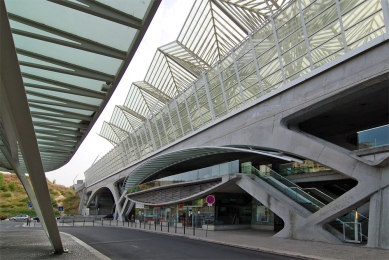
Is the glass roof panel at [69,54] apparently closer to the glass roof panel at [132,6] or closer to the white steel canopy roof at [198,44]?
the glass roof panel at [132,6]

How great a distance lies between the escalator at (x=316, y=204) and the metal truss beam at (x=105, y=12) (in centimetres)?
1608

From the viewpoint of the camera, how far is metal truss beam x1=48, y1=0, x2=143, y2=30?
5199 mm

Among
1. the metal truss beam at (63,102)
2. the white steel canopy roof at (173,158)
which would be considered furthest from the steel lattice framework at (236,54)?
the metal truss beam at (63,102)

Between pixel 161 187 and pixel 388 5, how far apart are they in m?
26.1

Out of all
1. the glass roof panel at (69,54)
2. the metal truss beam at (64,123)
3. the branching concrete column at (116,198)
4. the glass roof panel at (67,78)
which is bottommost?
the branching concrete column at (116,198)

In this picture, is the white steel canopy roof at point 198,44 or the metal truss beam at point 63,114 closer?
the metal truss beam at point 63,114

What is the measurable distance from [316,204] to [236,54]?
45.2 feet

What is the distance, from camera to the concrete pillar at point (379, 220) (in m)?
14.5

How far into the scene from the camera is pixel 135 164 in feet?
180

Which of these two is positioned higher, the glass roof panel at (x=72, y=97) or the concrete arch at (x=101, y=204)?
the glass roof panel at (x=72, y=97)

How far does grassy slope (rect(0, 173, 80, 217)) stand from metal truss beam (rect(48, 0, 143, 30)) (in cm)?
7981

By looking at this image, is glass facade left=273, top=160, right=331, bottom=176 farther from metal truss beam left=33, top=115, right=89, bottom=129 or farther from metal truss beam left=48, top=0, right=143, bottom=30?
metal truss beam left=48, top=0, right=143, bottom=30

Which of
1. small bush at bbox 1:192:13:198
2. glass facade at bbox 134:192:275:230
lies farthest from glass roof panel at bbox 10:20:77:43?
small bush at bbox 1:192:13:198

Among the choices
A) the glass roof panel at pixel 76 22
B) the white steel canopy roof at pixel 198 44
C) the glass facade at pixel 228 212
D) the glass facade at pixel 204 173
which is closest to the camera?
the glass roof panel at pixel 76 22
